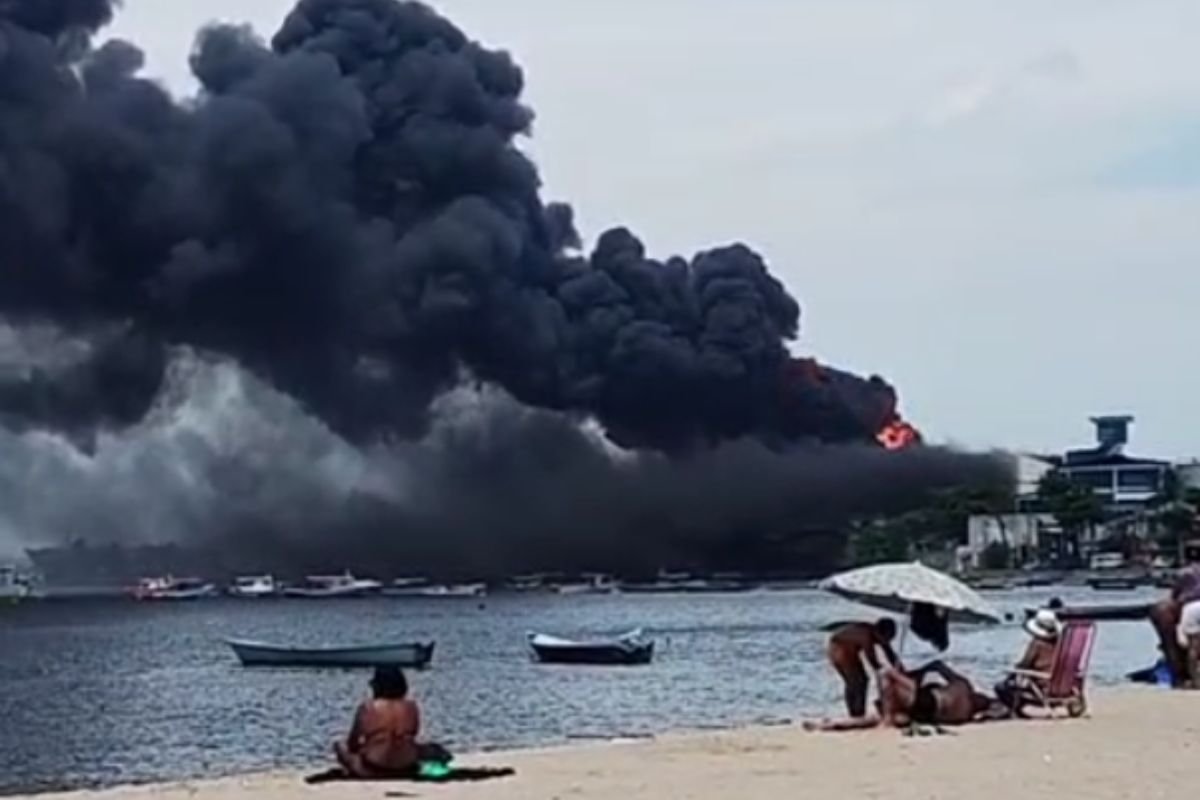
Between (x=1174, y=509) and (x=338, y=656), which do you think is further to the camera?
(x=1174, y=509)

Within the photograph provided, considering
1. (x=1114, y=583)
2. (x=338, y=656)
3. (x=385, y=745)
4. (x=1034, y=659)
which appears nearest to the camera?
(x=385, y=745)

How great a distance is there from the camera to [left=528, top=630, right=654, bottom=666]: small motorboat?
245 feet

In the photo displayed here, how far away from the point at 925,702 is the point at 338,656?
185 feet

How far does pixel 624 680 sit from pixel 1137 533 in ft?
351

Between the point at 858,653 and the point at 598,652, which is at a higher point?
the point at 598,652

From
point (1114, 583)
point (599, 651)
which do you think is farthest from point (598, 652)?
point (1114, 583)

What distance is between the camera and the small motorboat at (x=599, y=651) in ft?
245

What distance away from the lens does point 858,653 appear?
20656 millimetres

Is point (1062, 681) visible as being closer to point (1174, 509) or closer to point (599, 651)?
point (599, 651)

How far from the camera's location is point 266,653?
259 feet

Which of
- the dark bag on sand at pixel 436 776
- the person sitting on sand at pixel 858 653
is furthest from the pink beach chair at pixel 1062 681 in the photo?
the dark bag on sand at pixel 436 776

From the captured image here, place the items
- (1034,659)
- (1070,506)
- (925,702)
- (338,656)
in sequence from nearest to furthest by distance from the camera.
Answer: (925,702) < (1034,659) < (338,656) < (1070,506)

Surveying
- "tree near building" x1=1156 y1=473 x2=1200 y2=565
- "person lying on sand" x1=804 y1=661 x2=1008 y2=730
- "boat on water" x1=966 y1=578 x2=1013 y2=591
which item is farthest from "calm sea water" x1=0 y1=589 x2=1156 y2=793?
"tree near building" x1=1156 y1=473 x2=1200 y2=565

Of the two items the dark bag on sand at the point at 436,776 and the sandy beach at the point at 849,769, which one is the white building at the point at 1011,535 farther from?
the dark bag on sand at the point at 436,776
